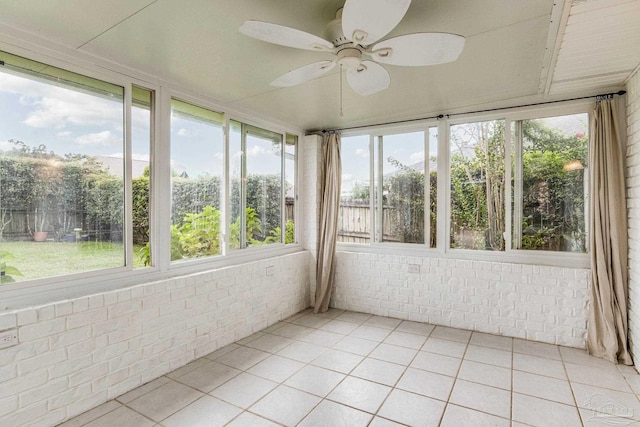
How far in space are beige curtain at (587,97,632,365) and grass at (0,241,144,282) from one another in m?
3.99

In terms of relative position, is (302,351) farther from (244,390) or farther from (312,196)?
(312,196)

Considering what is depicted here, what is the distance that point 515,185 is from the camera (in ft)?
11.1

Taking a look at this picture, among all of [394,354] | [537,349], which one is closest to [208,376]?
[394,354]

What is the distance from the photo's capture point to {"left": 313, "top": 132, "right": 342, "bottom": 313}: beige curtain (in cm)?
415

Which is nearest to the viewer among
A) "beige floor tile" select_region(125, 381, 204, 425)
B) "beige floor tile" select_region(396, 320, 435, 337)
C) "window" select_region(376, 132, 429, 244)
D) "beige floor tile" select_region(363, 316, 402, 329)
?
"beige floor tile" select_region(125, 381, 204, 425)

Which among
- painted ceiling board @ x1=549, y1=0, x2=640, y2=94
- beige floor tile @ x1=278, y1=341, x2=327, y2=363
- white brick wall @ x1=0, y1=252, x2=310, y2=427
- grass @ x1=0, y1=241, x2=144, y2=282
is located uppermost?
painted ceiling board @ x1=549, y1=0, x2=640, y2=94

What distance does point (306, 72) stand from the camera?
76.9 inches

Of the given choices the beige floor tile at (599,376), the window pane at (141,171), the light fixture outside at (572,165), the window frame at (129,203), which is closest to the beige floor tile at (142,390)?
the window frame at (129,203)

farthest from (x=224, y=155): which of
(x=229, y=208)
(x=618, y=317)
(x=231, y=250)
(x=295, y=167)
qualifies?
(x=618, y=317)

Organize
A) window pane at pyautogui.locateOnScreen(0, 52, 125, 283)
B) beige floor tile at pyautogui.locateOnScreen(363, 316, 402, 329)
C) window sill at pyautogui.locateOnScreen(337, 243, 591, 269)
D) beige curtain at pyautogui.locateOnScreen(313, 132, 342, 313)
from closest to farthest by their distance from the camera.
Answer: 1. window pane at pyautogui.locateOnScreen(0, 52, 125, 283)
2. window sill at pyautogui.locateOnScreen(337, 243, 591, 269)
3. beige floor tile at pyautogui.locateOnScreen(363, 316, 402, 329)
4. beige curtain at pyautogui.locateOnScreen(313, 132, 342, 313)

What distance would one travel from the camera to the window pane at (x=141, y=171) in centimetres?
256

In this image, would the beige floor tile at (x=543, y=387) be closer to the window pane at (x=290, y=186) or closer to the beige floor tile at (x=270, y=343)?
the beige floor tile at (x=270, y=343)

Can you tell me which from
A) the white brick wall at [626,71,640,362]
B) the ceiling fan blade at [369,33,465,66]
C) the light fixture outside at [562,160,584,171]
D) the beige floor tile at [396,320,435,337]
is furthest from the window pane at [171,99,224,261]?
the white brick wall at [626,71,640,362]

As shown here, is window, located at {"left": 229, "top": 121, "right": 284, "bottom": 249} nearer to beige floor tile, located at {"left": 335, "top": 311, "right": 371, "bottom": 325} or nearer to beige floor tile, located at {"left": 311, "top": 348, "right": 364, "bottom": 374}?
beige floor tile, located at {"left": 335, "top": 311, "right": 371, "bottom": 325}
